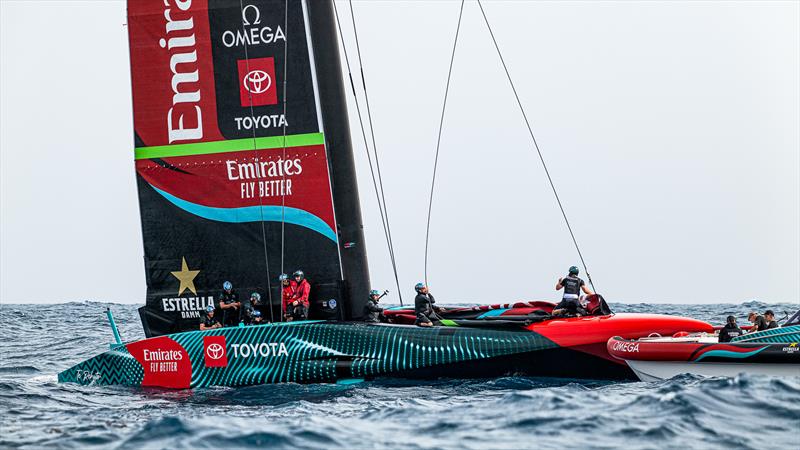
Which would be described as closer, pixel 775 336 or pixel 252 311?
pixel 775 336

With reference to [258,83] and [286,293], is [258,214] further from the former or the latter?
[258,83]

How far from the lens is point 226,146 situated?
13586 mm

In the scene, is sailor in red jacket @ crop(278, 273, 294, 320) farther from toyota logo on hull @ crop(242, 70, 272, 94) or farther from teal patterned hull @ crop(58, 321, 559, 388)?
toyota logo on hull @ crop(242, 70, 272, 94)

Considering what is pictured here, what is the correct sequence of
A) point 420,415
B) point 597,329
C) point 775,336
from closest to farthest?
1. point 420,415
2. point 775,336
3. point 597,329

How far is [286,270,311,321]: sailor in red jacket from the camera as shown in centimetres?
1302

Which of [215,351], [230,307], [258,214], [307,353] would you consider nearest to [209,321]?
[230,307]

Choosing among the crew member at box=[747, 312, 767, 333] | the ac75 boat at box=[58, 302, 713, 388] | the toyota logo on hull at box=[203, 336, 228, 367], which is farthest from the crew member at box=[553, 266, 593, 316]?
the toyota logo on hull at box=[203, 336, 228, 367]

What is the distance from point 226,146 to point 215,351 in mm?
2838

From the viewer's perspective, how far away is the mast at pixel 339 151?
13422 millimetres

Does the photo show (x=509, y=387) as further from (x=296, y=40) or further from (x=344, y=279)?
(x=296, y=40)

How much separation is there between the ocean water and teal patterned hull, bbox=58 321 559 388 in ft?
0.84

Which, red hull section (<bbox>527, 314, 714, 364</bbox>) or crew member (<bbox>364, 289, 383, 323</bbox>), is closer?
red hull section (<bbox>527, 314, 714, 364</bbox>)

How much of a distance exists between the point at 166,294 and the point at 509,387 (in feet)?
17.4

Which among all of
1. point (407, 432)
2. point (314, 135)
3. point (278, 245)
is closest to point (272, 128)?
point (314, 135)
